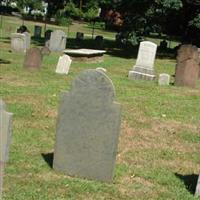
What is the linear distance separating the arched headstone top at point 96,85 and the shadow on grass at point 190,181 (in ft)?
5.35

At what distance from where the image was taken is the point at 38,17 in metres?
63.3

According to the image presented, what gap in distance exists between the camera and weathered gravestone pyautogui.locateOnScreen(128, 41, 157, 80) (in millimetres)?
18781

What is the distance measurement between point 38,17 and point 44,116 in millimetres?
53210

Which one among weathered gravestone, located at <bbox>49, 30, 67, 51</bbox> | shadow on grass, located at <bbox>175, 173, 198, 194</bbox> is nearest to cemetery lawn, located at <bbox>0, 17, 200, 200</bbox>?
shadow on grass, located at <bbox>175, 173, 198, 194</bbox>

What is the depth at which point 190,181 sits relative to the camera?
788 centimetres

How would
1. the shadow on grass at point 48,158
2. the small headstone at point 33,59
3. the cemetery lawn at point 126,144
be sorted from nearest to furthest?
1. the cemetery lawn at point 126,144
2. the shadow on grass at point 48,158
3. the small headstone at point 33,59

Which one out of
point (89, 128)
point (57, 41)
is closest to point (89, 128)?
point (89, 128)

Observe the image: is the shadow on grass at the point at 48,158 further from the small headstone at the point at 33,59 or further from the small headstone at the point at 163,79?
the small headstone at the point at 33,59

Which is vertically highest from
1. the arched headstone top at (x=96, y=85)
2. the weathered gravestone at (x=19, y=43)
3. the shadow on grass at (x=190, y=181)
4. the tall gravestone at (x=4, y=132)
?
the arched headstone top at (x=96, y=85)

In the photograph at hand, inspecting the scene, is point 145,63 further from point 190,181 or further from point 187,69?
point 190,181

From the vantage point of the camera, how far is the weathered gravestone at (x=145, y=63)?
18781mm

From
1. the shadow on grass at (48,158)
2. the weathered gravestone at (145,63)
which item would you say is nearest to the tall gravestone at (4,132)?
the shadow on grass at (48,158)

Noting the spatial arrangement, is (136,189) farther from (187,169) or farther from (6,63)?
(6,63)

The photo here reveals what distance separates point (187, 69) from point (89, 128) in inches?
425
